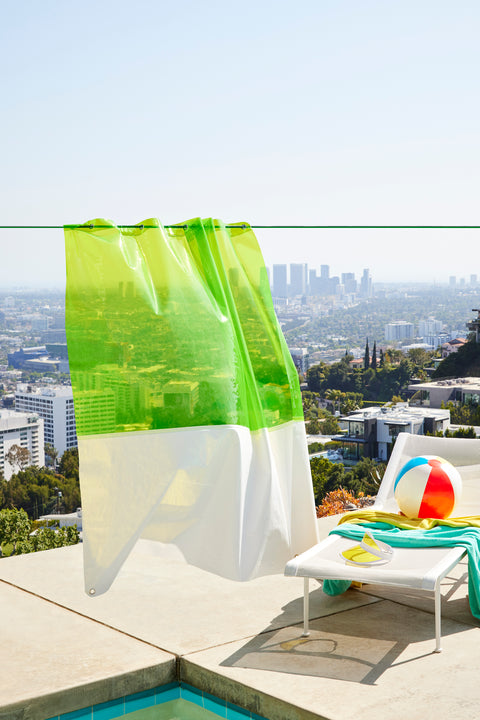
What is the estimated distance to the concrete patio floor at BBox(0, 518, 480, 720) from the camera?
98.9 inches

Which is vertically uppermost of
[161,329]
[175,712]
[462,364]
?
[161,329]

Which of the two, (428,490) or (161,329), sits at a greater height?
(161,329)

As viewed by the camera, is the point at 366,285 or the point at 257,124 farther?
the point at 257,124

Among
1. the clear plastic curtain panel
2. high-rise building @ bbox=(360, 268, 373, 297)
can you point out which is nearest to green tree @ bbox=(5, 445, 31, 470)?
high-rise building @ bbox=(360, 268, 373, 297)

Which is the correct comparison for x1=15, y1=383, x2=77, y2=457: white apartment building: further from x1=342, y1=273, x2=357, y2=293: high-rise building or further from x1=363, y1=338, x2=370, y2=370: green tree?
x1=342, y1=273, x2=357, y2=293: high-rise building

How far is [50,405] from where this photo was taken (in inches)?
315

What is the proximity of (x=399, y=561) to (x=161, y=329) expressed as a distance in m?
1.32

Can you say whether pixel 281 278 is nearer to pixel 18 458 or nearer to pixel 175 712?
pixel 18 458

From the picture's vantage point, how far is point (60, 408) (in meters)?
7.97

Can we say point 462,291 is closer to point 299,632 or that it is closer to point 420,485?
point 420,485

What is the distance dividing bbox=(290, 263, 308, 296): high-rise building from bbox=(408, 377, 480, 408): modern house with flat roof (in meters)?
1.78


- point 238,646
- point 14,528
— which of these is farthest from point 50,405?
point 238,646

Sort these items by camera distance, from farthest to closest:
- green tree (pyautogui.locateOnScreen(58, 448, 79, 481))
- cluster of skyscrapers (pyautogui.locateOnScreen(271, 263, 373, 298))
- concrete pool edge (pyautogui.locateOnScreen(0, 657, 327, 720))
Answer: cluster of skyscrapers (pyautogui.locateOnScreen(271, 263, 373, 298)) → green tree (pyautogui.locateOnScreen(58, 448, 79, 481)) → concrete pool edge (pyautogui.locateOnScreen(0, 657, 327, 720))

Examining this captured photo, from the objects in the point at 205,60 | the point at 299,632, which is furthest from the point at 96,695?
the point at 205,60
